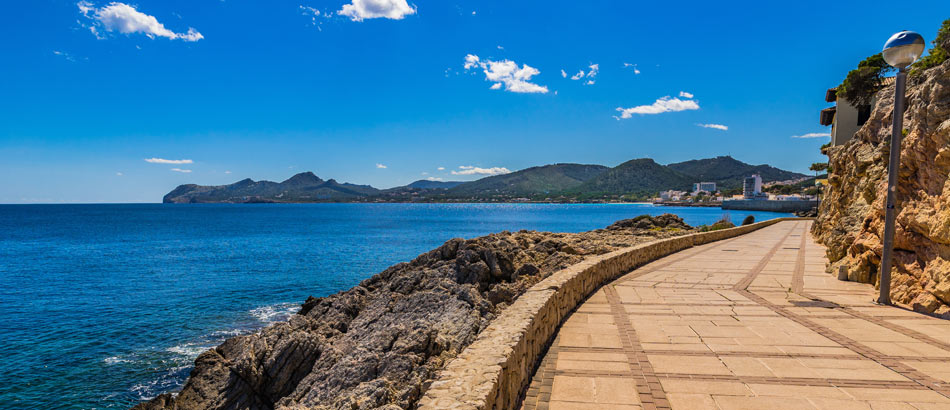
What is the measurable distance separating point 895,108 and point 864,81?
72.1 ft

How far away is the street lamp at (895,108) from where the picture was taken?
7.48m

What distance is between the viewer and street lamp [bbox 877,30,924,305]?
7.48m

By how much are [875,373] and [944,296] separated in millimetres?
3609

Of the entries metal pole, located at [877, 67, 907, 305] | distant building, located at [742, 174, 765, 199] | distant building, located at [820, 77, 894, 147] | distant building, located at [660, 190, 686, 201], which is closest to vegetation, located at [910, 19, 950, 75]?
metal pole, located at [877, 67, 907, 305]

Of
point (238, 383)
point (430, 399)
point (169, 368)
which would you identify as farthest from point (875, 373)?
point (169, 368)

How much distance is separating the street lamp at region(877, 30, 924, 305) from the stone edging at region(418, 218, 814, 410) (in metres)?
5.08

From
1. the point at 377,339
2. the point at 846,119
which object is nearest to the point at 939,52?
the point at 377,339

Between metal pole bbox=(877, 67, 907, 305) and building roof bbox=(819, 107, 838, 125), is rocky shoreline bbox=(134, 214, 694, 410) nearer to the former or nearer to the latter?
metal pole bbox=(877, 67, 907, 305)

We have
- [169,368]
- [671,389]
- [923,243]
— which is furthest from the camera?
[169,368]

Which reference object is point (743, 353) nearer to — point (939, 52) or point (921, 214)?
point (921, 214)

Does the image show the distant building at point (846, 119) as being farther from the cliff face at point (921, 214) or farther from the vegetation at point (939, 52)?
the cliff face at point (921, 214)

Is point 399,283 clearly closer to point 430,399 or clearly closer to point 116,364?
point 116,364

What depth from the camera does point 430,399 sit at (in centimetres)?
286

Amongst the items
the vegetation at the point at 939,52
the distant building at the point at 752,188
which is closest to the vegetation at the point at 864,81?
the vegetation at the point at 939,52
